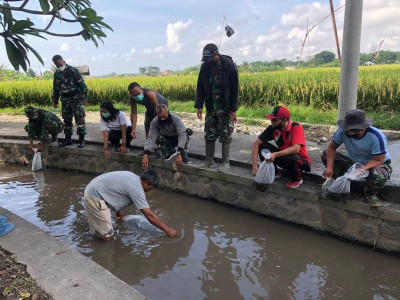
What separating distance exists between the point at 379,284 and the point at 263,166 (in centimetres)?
155

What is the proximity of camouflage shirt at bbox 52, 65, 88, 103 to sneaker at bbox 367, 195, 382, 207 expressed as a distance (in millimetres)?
5008

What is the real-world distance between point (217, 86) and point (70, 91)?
10.4 feet

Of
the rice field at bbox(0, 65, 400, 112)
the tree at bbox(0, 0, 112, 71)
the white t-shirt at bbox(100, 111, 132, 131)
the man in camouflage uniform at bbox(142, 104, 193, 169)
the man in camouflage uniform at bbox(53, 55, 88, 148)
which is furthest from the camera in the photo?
the rice field at bbox(0, 65, 400, 112)

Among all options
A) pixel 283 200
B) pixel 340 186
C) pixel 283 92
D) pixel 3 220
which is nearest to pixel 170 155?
pixel 283 200

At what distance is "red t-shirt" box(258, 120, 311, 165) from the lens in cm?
368

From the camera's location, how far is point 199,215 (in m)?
4.33

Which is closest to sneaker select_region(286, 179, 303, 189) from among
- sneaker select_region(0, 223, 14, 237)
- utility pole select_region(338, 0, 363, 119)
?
utility pole select_region(338, 0, 363, 119)

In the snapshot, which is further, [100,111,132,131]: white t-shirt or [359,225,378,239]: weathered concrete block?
[100,111,132,131]: white t-shirt

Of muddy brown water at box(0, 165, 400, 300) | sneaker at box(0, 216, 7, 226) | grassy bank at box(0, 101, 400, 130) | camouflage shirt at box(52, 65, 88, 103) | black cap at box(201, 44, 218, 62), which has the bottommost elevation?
muddy brown water at box(0, 165, 400, 300)

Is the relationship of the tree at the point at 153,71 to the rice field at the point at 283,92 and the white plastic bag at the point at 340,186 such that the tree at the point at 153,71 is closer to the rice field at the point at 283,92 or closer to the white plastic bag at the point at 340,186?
the rice field at the point at 283,92

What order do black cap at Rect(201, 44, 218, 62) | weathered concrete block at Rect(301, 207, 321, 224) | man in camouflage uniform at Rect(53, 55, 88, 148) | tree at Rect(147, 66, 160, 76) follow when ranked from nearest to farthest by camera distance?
1. weathered concrete block at Rect(301, 207, 321, 224)
2. black cap at Rect(201, 44, 218, 62)
3. man in camouflage uniform at Rect(53, 55, 88, 148)
4. tree at Rect(147, 66, 160, 76)

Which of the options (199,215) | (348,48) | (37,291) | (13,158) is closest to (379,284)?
(199,215)

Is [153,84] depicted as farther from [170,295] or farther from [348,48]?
[170,295]

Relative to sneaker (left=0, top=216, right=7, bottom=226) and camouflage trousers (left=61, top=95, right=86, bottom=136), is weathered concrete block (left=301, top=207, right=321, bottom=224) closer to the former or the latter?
sneaker (left=0, top=216, right=7, bottom=226)
